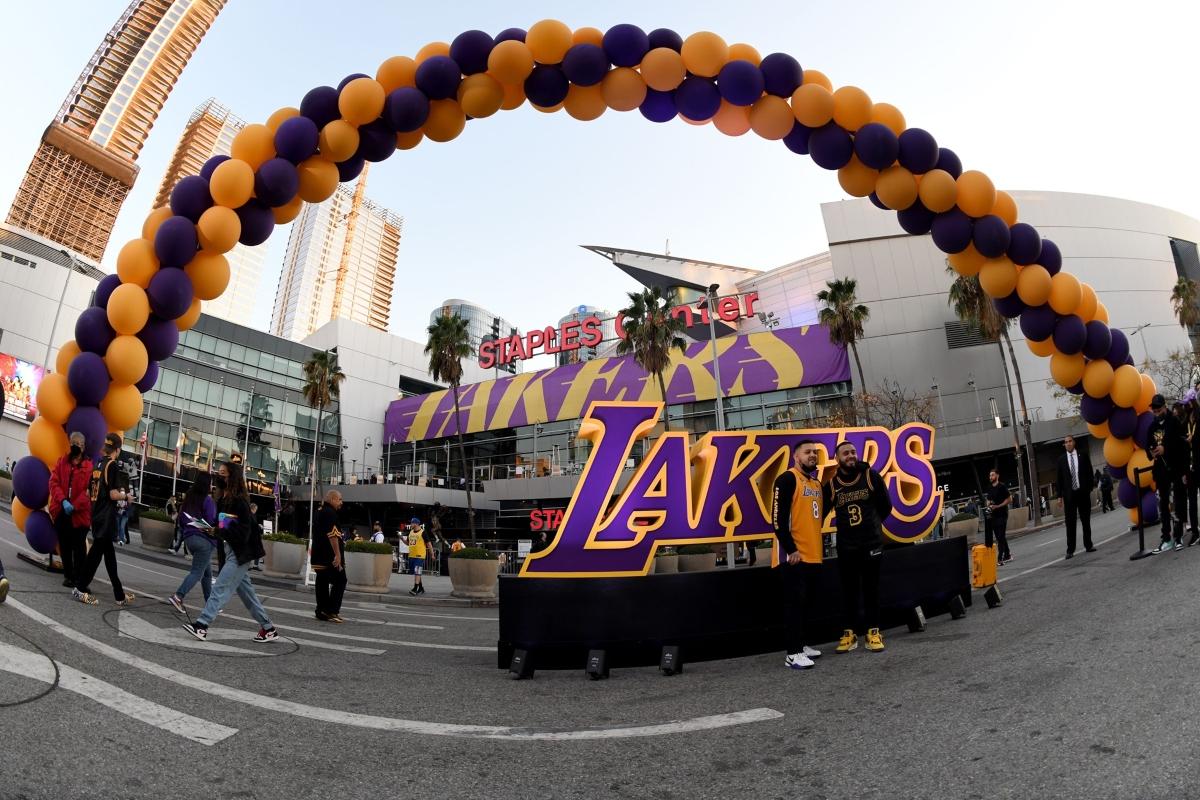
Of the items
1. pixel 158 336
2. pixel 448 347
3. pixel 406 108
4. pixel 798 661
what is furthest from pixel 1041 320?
pixel 448 347

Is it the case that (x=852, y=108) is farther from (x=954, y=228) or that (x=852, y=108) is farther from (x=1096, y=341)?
(x=1096, y=341)

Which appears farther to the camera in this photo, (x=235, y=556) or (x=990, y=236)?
(x=990, y=236)

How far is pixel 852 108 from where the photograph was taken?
9.22m

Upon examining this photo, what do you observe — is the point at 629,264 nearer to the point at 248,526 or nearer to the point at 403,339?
the point at 403,339

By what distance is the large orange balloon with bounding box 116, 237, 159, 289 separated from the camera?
29.8ft

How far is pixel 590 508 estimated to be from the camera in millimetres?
6906

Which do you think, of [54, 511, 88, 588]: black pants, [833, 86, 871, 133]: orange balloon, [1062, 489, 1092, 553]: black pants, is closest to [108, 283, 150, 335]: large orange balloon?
[54, 511, 88, 588]: black pants

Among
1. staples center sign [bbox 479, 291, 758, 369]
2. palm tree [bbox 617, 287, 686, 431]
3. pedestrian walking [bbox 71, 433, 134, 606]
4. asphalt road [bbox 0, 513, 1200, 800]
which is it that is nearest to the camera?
asphalt road [bbox 0, 513, 1200, 800]

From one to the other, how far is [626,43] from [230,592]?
341 inches

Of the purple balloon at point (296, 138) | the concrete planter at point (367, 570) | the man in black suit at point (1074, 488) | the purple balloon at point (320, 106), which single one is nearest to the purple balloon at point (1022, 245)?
the man in black suit at point (1074, 488)

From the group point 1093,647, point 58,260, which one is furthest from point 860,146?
point 58,260

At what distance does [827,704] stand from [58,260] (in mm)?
74913

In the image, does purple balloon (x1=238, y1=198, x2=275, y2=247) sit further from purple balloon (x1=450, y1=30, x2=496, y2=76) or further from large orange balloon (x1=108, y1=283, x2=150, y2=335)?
purple balloon (x1=450, y1=30, x2=496, y2=76)

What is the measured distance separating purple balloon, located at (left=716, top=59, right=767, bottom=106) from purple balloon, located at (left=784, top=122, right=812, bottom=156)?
0.76m
